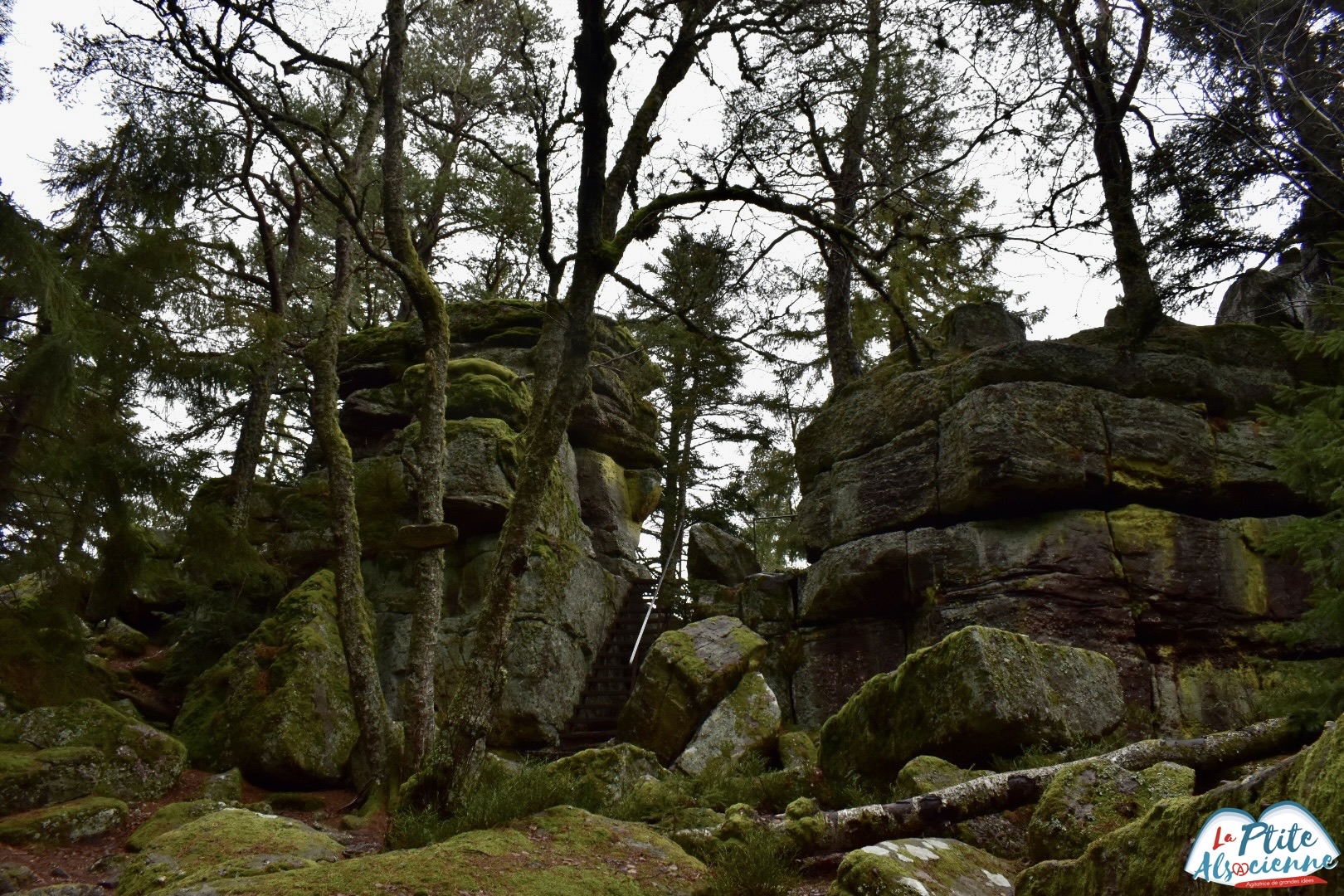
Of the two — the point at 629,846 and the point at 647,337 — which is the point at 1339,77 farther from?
the point at 647,337

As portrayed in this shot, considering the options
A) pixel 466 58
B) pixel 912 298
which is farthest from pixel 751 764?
pixel 466 58

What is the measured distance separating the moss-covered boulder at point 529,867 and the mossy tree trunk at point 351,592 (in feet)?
15.7

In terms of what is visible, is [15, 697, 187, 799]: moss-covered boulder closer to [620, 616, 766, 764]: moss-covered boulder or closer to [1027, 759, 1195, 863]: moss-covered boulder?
[620, 616, 766, 764]: moss-covered boulder

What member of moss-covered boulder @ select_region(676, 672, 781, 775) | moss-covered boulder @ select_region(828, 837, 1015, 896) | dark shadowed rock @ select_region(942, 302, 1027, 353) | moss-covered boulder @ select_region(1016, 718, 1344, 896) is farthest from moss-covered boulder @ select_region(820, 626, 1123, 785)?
dark shadowed rock @ select_region(942, 302, 1027, 353)

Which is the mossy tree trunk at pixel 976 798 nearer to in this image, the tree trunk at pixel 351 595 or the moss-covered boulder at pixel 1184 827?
the moss-covered boulder at pixel 1184 827

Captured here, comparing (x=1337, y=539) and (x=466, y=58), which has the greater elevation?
(x=466, y=58)

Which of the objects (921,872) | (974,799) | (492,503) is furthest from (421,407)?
(921,872)

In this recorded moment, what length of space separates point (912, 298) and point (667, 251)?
929 cm

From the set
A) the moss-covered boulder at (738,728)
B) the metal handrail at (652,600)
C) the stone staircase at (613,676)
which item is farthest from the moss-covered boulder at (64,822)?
the metal handrail at (652,600)

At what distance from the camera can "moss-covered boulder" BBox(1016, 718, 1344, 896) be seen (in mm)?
2488

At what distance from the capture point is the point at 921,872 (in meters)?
4.48

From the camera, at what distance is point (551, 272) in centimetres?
856

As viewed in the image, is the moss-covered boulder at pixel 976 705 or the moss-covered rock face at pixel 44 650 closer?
the moss-covered boulder at pixel 976 705

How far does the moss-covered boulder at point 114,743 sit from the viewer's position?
927 cm
